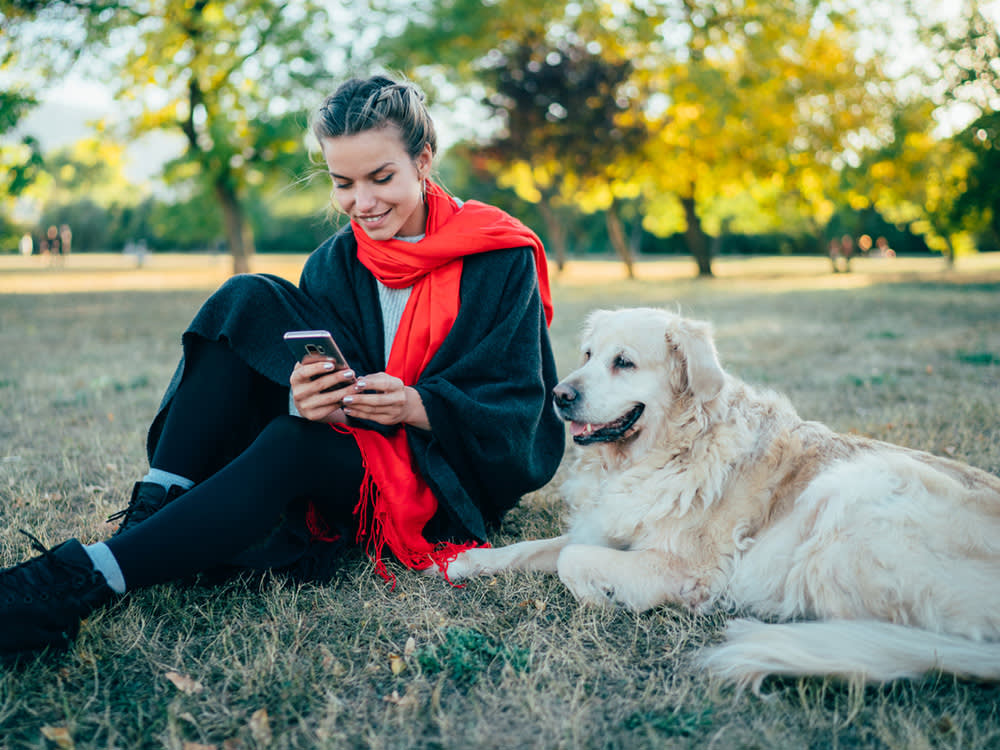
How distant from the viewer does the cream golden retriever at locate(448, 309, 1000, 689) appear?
6.40 feet

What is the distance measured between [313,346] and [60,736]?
124 centimetres

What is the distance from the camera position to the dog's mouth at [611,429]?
2701 millimetres

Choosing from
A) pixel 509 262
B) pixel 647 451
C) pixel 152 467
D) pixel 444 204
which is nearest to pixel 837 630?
pixel 647 451

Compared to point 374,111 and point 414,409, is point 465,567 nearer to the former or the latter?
point 414,409

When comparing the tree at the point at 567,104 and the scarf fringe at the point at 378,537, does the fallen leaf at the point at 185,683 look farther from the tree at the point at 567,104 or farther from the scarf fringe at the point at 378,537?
the tree at the point at 567,104

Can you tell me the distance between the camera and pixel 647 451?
274 cm

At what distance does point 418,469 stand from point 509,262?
921 mm

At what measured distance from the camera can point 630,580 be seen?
7.97 feet

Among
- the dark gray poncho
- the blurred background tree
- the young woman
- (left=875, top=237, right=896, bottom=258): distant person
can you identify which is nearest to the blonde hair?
the young woman

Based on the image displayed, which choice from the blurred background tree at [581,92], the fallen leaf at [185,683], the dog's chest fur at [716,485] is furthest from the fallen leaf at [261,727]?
the blurred background tree at [581,92]

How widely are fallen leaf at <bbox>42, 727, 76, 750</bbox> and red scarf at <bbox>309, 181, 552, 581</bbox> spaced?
107 centimetres

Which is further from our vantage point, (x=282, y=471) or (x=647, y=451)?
(x=647, y=451)

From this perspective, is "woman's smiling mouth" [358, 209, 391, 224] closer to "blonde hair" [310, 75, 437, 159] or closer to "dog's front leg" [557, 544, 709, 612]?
"blonde hair" [310, 75, 437, 159]

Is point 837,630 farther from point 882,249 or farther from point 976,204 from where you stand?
point 882,249
